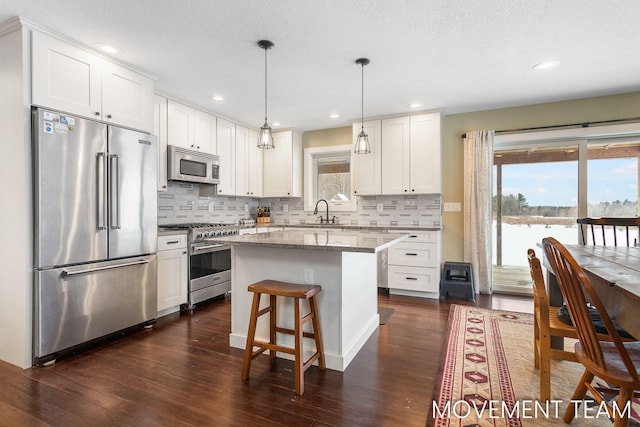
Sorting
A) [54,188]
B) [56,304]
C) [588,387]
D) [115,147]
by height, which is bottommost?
[588,387]

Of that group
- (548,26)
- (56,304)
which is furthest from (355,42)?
(56,304)

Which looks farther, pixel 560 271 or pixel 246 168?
pixel 246 168

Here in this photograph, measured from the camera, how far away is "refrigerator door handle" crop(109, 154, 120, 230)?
105 inches

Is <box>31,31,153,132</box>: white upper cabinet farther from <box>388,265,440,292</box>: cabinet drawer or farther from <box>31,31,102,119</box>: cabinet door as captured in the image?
<box>388,265,440,292</box>: cabinet drawer

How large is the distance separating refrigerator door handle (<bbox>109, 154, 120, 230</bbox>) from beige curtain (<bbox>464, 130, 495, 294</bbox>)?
3.95m

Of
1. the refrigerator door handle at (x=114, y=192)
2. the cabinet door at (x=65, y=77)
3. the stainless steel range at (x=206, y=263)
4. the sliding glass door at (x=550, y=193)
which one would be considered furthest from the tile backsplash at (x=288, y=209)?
the cabinet door at (x=65, y=77)

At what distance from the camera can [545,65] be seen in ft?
9.60

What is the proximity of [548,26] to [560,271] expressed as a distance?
75.8 inches

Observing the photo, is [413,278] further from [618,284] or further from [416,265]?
[618,284]

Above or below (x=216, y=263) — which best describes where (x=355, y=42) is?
above

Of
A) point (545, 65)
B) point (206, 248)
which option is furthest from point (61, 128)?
point (545, 65)

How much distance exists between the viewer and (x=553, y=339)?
2324mm

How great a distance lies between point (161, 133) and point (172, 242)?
1.24 metres

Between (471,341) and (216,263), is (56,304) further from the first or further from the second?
(471,341)
